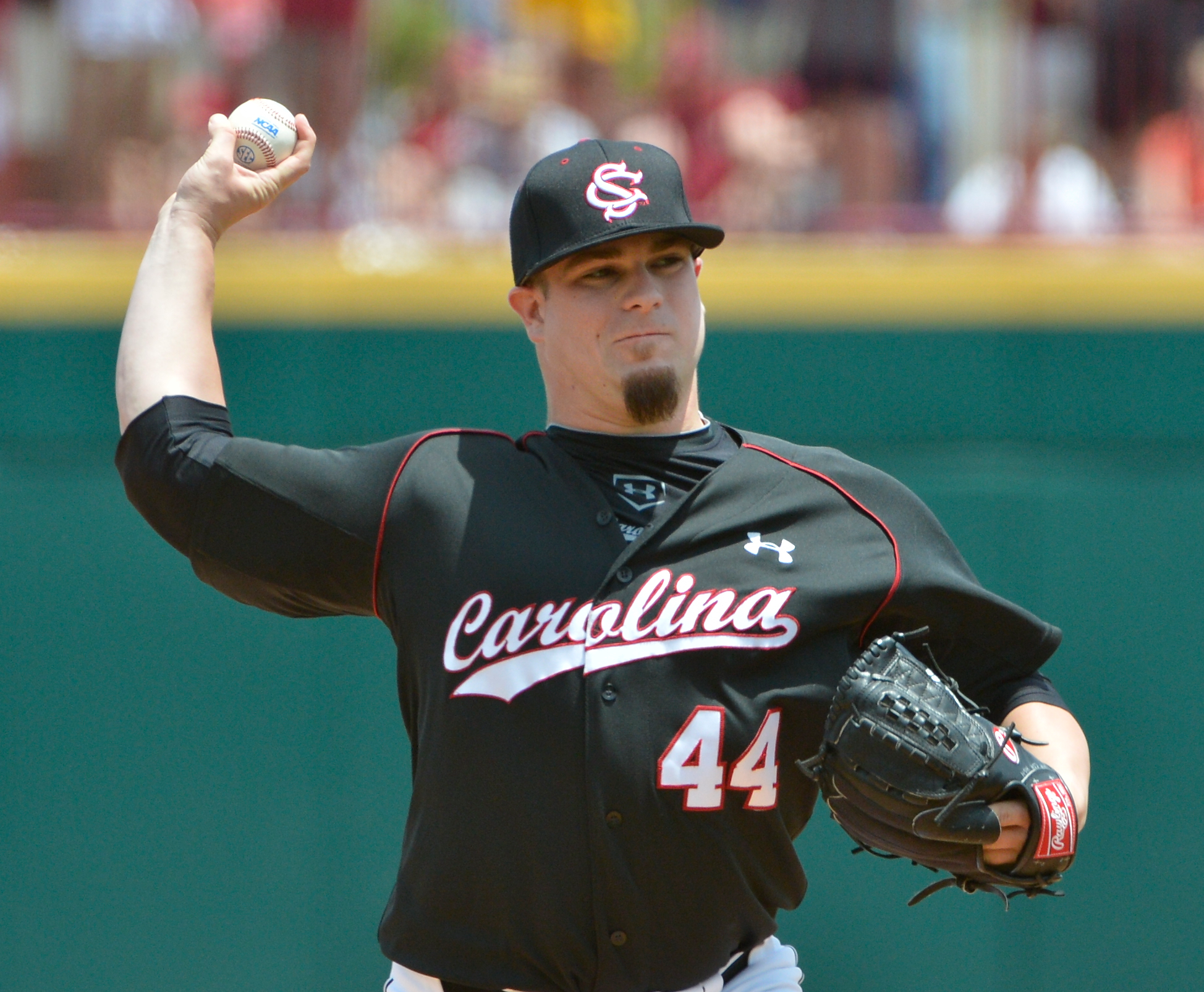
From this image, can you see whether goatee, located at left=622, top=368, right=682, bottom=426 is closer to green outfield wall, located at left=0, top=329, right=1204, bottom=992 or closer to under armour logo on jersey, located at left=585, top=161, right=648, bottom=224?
under armour logo on jersey, located at left=585, top=161, right=648, bottom=224

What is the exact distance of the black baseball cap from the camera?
6.94 feet

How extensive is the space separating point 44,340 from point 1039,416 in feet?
8.65

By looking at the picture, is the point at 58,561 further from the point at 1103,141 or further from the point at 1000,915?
the point at 1103,141

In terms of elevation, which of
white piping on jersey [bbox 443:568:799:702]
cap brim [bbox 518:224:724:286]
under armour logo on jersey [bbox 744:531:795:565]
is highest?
cap brim [bbox 518:224:724:286]

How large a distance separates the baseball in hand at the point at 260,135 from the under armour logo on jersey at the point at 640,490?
2.37 feet

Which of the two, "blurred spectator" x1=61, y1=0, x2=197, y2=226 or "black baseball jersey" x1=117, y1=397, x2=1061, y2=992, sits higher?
"blurred spectator" x1=61, y1=0, x2=197, y2=226

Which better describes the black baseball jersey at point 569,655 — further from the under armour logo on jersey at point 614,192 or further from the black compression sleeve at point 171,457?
the under armour logo on jersey at point 614,192

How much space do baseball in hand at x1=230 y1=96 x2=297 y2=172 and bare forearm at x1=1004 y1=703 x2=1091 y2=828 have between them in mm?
1402

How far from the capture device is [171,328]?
6.73ft

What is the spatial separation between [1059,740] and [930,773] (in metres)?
0.33

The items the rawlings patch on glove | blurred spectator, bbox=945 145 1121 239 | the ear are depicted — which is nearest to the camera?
the rawlings patch on glove

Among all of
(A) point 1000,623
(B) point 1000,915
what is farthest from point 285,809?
(A) point 1000,623

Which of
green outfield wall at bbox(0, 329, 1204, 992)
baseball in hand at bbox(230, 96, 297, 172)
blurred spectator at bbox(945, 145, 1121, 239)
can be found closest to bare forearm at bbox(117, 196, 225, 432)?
baseball in hand at bbox(230, 96, 297, 172)

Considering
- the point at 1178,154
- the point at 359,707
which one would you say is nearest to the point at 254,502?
the point at 359,707
